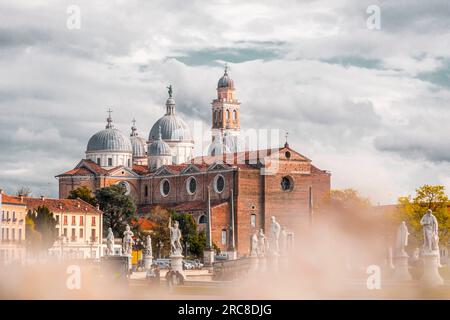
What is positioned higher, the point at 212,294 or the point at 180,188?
the point at 180,188

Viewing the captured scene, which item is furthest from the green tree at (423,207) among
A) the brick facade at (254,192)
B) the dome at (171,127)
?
the dome at (171,127)

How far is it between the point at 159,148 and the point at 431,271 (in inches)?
3842

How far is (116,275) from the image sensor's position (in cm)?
4881

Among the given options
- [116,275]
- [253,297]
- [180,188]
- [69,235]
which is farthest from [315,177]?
[253,297]

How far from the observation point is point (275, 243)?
52188mm

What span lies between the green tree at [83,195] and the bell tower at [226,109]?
152 feet

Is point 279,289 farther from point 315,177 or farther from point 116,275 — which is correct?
point 315,177

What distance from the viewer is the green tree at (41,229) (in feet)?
287

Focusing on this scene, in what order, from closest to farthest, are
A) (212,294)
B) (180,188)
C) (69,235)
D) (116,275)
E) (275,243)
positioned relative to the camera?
(212,294)
(116,275)
(275,243)
(69,235)
(180,188)

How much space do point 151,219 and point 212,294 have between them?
78.6 meters
